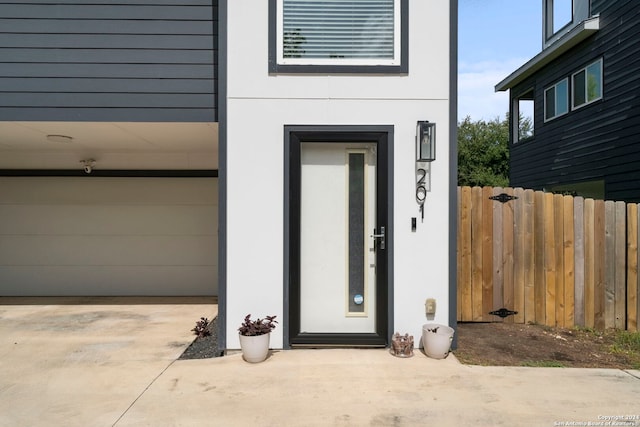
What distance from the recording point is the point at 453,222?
3.54 meters

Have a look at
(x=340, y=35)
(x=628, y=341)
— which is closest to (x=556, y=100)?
(x=628, y=341)

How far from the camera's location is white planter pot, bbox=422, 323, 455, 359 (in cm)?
332

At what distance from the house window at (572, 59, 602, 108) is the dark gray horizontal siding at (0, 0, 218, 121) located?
6721mm

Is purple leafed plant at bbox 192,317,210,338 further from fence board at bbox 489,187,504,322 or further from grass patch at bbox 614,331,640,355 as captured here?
grass patch at bbox 614,331,640,355

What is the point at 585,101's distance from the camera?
23.5 feet

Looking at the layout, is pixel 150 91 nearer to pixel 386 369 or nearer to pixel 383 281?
pixel 383 281

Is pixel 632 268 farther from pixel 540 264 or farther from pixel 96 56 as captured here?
pixel 96 56

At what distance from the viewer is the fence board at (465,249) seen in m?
4.19

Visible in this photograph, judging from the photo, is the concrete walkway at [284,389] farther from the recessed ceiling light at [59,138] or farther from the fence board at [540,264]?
the recessed ceiling light at [59,138]

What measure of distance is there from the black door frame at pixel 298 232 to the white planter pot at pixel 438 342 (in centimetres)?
33

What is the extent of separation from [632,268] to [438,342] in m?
2.44

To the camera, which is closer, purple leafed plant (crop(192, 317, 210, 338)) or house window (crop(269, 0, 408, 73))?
house window (crop(269, 0, 408, 73))

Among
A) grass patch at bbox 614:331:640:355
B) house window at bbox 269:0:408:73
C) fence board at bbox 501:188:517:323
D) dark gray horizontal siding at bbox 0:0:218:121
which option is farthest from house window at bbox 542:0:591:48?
dark gray horizontal siding at bbox 0:0:218:121

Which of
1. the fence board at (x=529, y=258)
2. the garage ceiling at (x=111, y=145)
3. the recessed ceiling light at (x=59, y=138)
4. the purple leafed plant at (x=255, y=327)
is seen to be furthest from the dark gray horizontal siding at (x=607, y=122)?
the recessed ceiling light at (x=59, y=138)
